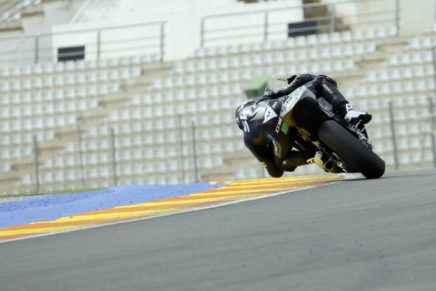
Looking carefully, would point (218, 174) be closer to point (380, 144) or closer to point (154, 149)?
point (154, 149)

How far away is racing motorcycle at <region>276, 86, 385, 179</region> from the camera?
10.1 metres

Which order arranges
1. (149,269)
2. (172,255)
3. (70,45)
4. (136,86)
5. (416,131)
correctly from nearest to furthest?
(149,269) < (172,255) < (416,131) < (136,86) < (70,45)

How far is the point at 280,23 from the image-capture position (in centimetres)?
2502

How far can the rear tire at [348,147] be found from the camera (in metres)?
10.0

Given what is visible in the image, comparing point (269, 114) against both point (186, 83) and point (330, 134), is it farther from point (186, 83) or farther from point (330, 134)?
point (186, 83)

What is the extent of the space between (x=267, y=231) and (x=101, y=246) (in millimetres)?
1005

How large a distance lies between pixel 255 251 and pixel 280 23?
1900 cm

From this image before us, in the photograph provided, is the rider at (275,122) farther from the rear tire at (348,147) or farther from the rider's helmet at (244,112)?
the rear tire at (348,147)

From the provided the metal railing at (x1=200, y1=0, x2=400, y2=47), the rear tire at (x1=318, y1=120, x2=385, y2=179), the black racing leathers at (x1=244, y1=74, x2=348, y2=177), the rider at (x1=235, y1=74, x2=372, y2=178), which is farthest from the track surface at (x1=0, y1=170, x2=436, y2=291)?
the metal railing at (x1=200, y1=0, x2=400, y2=47)

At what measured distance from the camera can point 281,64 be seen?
23062 millimetres

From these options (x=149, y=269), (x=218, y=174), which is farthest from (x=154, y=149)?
(x=149, y=269)

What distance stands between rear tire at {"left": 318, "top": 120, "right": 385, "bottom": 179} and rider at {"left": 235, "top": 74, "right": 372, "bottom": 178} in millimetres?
285

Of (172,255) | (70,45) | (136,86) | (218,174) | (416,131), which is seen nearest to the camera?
(172,255)

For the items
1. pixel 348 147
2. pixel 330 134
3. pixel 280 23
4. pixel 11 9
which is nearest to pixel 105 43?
pixel 280 23
